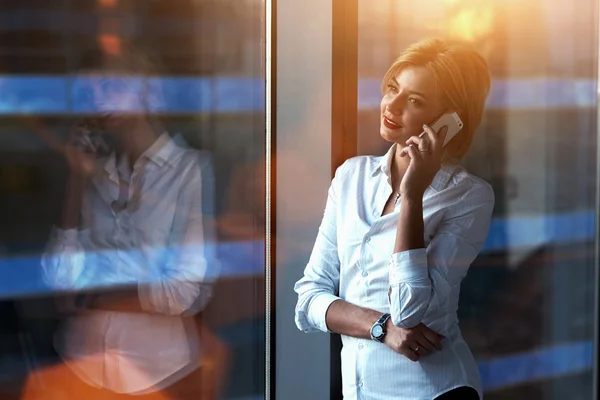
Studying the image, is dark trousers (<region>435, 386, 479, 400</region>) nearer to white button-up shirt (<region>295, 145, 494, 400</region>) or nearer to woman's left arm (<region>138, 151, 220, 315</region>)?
white button-up shirt (<region>295, 145, 494, 400</region>)

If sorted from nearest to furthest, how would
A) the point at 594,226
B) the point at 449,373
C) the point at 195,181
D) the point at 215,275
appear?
the point at 449,373, the point at 195,181, the point at 215,275, the point at 594,226

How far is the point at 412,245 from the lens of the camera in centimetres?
142

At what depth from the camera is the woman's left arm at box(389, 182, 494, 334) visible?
142 centimetres

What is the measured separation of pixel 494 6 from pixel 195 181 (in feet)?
3.73

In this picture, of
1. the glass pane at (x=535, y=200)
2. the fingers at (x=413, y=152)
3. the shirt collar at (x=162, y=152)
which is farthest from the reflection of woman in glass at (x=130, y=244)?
the glass pane at (x=535, y=200)

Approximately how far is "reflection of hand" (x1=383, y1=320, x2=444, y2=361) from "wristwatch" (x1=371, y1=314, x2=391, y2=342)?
0.8 inches

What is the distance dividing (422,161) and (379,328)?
0.35m

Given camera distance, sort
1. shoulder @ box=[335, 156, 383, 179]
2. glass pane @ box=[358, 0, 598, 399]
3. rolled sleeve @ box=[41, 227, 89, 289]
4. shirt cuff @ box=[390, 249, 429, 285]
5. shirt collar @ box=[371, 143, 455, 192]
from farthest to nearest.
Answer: glass pane @ box=[358, 0, 598, 399], rolled sleeve @ box=[41, 227, 89, 289], shoulder @ box=[335, 156, 383, 179], shirt collar @ box=[371, 143, 455, 192], shirt cuff @ box=[390, 249, 429, 285]

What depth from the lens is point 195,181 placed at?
6.73 feet

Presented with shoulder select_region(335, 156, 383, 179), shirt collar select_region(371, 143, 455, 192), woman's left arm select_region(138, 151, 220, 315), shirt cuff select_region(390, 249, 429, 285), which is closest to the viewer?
shirt cuff select_region(390, 249, 429, 285)

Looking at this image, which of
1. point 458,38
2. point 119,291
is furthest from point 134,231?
point 458,38

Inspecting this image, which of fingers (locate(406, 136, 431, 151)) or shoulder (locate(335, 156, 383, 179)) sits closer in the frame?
fingers (locate(406, 136, 431, 151))

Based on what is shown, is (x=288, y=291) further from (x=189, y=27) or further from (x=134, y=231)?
(x=189, y=27)

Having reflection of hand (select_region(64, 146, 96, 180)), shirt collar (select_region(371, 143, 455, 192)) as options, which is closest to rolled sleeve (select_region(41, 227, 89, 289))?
reflection of hand (select_region(64, 146, 96, 180))
